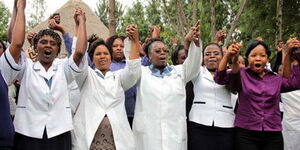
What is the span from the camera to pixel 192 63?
15.9 feet

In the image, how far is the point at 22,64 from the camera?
3936 mm

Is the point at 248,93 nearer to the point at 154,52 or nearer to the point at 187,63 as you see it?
the point at 187,63

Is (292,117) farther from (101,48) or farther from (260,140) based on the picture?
(101,48)

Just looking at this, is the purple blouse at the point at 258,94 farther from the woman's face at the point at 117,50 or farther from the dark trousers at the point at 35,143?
the dark trousers at the point at 35,143

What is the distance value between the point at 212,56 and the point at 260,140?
1.12 m

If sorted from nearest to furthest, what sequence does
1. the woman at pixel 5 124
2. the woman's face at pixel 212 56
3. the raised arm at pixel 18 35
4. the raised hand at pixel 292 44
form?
the woman at pixel 5 124, the raised arm at pixel 18 35, the raised hand at pixel 292 44, the woman's face at pixel 212 56

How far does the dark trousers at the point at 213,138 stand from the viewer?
4.79m

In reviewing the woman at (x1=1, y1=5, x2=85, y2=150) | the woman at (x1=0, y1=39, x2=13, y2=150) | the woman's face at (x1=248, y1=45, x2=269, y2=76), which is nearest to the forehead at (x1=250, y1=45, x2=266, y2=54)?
the woman's face at (x1=248, y1=45, x2=269, y2=76)

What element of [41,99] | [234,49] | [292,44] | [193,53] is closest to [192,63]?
[193,53]

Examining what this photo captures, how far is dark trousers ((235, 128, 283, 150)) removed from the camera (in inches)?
180

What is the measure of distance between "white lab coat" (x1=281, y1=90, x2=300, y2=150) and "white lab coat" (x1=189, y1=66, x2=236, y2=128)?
1563 mm

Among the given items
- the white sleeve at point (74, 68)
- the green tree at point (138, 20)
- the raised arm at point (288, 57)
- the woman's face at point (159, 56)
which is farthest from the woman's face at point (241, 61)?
the green tree at point (138, 20)

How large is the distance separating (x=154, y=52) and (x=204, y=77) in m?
0.65

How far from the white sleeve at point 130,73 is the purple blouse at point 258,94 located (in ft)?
2.82
